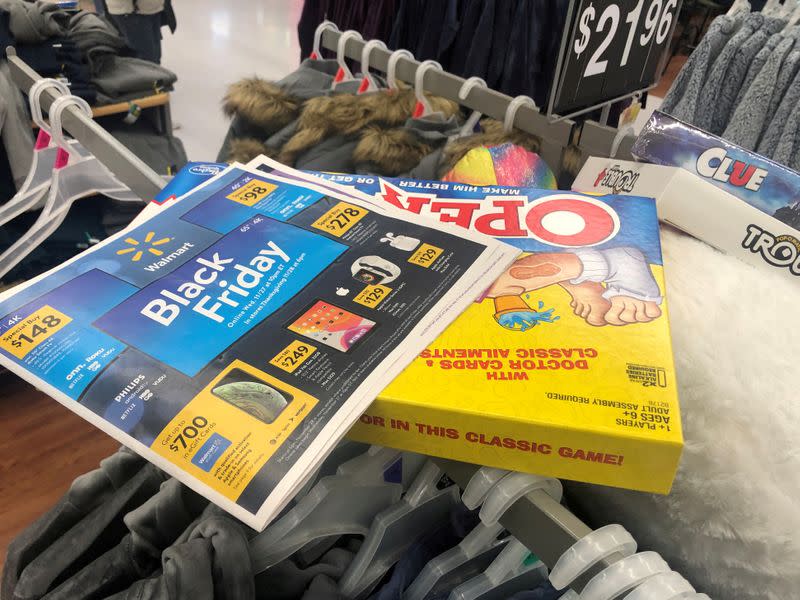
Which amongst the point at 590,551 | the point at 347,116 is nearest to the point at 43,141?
the point at 347,116

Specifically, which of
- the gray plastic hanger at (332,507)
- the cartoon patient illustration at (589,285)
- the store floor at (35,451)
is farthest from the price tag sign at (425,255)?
the store floor at (35,451)

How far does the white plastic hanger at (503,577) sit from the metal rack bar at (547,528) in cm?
10

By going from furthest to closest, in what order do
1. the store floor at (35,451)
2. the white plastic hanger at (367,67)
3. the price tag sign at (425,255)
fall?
the store floor at (35,451) < the white plastic hanger at (367,67) < the price tag sign at (425,255)

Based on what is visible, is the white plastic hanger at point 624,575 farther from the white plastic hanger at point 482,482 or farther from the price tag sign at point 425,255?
the price tag sign at point 425,255

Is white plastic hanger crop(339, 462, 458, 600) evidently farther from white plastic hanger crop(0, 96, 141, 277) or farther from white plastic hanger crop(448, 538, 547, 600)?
white plastic hanger crop(0, 96, 141, 277)

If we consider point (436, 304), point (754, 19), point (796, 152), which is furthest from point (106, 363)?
point (754, 19)

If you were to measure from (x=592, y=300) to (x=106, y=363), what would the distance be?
33cm

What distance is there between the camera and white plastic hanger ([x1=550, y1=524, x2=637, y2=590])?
335 mm

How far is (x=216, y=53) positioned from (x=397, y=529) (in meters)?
3.72

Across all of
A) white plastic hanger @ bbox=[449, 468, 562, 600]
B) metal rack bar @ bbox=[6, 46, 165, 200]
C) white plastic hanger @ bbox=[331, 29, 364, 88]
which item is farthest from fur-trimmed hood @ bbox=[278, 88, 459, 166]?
white plastic hanger @ bbox=[449, 468, 562, 600]

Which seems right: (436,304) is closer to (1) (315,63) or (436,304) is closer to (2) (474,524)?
(2) (474,524)

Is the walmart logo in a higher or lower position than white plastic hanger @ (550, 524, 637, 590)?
higher

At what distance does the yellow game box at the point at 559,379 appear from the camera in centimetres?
33

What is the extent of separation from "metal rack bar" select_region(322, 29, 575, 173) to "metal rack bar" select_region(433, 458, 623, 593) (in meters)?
0.54
